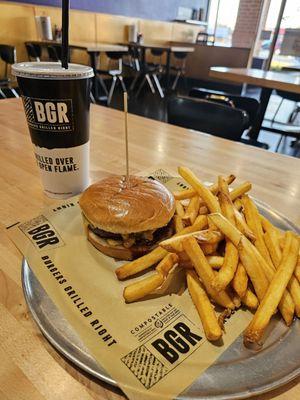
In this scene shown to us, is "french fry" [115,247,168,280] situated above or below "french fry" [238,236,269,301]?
below

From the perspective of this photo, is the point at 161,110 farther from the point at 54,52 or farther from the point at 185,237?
the point at 185,237

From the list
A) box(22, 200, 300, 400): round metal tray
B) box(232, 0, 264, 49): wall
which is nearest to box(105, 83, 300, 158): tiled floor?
box(232, 0, 264, 49): wall

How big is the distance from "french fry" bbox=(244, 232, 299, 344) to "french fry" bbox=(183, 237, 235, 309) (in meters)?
0.08

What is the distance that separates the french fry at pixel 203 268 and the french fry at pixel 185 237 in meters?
0.02

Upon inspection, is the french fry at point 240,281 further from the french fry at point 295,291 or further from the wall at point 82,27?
the wall at point 82,27

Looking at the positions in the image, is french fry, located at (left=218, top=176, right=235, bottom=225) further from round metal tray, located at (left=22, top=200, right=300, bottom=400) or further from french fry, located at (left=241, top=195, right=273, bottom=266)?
round metal tray, located at (left=22, top=200, right=300, bottom=400)

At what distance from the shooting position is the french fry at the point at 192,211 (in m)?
0.89

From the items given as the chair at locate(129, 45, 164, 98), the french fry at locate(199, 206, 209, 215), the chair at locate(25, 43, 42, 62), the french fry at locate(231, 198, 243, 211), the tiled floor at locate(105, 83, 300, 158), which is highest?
the french fry at locate(231, 198, 243, 211)

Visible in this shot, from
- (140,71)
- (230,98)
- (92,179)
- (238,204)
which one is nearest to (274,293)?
(238,204)

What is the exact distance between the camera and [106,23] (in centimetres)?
895

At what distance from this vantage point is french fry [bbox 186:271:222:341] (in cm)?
62

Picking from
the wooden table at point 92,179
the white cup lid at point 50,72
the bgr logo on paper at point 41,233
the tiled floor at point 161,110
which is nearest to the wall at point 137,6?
the tiled floor at point 161,110

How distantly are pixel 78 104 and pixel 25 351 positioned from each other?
0.70m

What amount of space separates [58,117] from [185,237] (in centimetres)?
56
